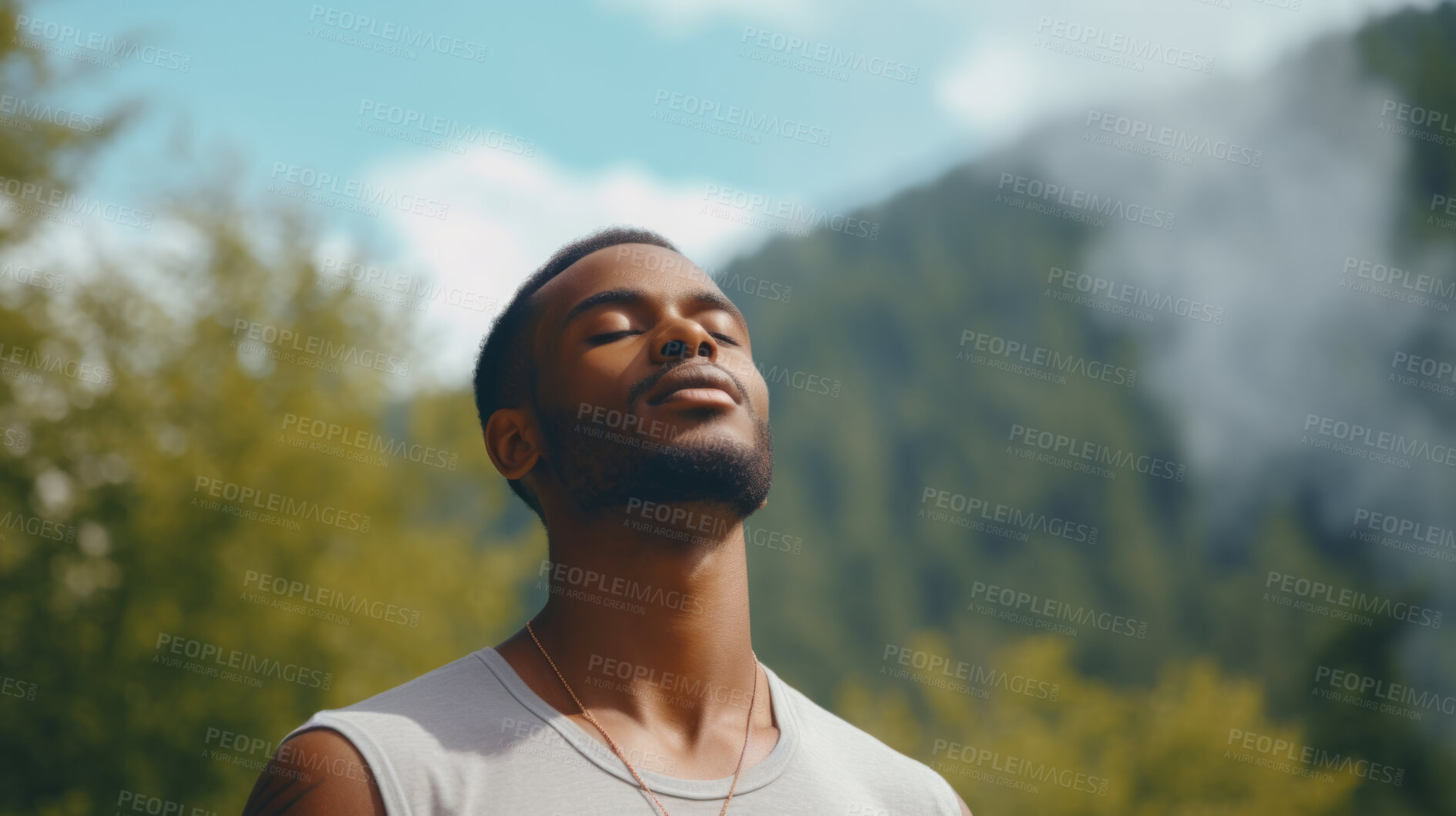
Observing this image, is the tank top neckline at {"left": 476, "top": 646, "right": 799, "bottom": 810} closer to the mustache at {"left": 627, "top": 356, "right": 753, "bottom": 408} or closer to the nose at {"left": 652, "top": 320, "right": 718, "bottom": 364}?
the mustache at {"left": 627, "top": 356, "right": 753, "bottom": 408}

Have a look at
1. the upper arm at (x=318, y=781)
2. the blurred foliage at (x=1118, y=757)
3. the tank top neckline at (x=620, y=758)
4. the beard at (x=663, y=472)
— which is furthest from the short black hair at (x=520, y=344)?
the blurred foliage at (x=1118, y=757)

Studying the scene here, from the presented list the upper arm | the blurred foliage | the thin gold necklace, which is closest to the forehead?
the thin gold necklace

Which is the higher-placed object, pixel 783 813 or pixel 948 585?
pixel 948 585

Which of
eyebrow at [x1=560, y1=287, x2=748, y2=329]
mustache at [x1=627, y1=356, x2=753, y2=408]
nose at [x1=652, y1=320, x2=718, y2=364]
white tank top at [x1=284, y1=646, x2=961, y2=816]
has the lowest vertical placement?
white tank top at [x1=284, y1=646, x2=961, y2=816]

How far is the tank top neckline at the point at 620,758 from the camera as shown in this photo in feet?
8.24

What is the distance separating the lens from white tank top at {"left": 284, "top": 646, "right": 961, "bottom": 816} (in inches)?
91.7

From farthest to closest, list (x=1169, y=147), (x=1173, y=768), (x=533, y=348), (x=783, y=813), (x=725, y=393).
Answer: (x=1169, y=147) → (x=1173, y=768) → (x=533, y=348) → (x=725, y=393) → (x=783, y=813)

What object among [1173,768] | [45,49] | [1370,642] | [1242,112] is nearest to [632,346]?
[45,49]

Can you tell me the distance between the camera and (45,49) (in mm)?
14789

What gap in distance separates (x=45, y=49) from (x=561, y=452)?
15840 mm

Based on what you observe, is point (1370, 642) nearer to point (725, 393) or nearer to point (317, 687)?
point (317, 687)

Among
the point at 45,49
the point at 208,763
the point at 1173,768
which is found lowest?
the point at 208,763

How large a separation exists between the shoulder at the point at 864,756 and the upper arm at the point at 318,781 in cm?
115

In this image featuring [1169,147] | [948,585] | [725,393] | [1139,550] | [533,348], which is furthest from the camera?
[1169,147]
